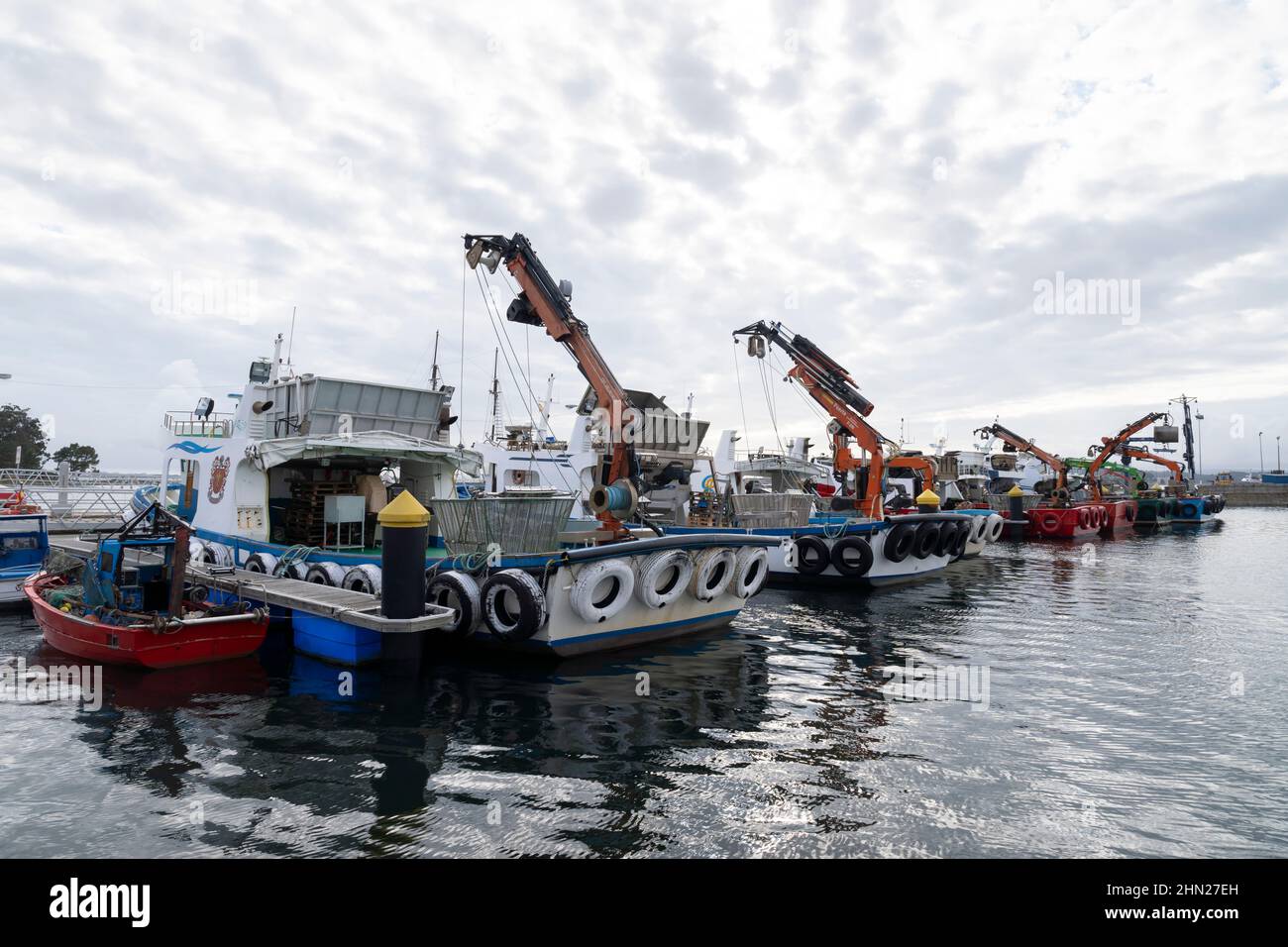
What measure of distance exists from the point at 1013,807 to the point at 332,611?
877 cm

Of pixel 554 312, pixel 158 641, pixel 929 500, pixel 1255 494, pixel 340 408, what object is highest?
pixel 554 312

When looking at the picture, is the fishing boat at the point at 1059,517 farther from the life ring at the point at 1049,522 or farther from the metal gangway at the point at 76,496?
the metal gangway at the point at 76,496

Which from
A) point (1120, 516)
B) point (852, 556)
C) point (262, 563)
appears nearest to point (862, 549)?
point (852, 556)

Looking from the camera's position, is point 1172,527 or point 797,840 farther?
point 1172,527

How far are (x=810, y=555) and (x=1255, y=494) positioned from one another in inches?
3798

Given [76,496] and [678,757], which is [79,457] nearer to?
[76,496]

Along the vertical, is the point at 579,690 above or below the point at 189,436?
below

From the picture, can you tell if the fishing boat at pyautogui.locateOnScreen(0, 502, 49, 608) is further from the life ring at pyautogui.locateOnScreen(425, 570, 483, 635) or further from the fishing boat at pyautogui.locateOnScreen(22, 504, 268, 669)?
the life ring at pyautogui.locateOnScreen(425, 570, 483, 635)

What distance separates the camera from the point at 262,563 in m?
14.0

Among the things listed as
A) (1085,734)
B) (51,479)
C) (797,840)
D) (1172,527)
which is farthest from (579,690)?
(1172,527)

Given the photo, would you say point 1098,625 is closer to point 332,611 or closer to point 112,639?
point 332,611

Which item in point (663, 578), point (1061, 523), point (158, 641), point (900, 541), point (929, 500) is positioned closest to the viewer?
point (158, 641)
